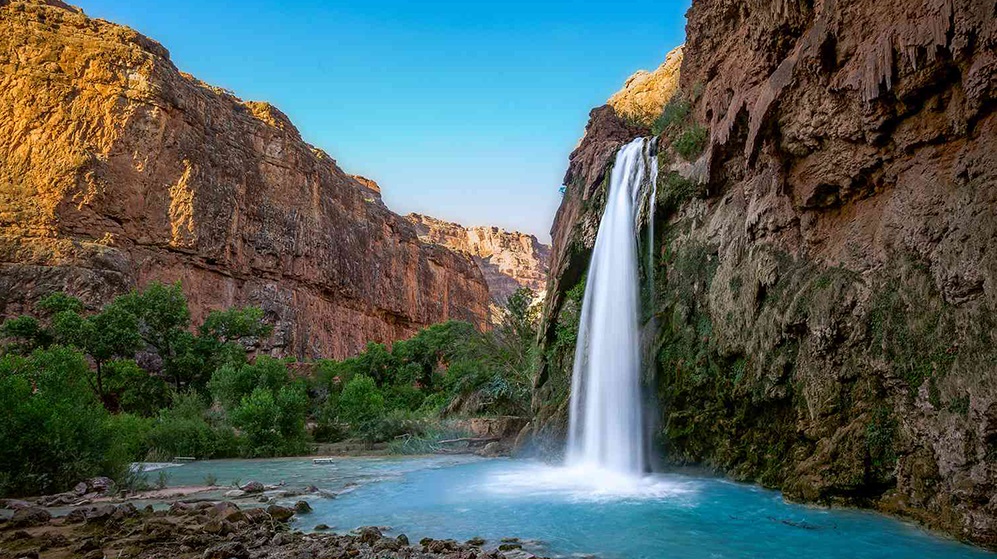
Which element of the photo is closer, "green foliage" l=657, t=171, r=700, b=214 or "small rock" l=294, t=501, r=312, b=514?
"small rock" l=294, t=501, r=312, b=514

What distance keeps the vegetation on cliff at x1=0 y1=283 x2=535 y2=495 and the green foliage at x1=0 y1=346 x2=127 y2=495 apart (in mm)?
15

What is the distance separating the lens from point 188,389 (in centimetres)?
2214

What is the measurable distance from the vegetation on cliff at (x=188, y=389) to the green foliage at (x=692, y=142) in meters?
8.74

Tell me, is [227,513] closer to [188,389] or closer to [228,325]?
[188,389]

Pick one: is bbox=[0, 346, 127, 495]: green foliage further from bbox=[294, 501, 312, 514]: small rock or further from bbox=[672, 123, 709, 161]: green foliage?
bbox=[672, 123, 709, 161]: green foliage

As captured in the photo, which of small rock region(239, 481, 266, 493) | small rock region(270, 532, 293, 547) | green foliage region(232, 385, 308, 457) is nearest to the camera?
small rock region(270, 532, 293, 547)

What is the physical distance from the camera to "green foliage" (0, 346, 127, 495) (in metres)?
6.67

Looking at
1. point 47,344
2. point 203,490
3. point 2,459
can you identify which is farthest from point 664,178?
point 47,344

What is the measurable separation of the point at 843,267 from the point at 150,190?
124 feet

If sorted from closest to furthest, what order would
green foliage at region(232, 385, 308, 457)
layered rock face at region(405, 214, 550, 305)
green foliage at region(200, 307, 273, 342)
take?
1. green foliage at region(232, 385, 308, 457)
2. green foliage at region(200, 307, 273, 342)
3. layered rock face at region(405, 214, 550, 305)

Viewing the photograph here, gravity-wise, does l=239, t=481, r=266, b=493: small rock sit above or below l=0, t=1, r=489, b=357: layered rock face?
below

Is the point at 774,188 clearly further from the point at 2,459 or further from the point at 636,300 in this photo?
the point at 2,459

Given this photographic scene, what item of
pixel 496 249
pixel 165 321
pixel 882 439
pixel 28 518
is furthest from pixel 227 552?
pixel 496 249

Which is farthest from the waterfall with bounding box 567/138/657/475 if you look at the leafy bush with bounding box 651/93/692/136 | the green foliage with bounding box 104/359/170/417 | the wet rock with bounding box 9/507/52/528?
the green foliage with bounding box 104/359/170/417
